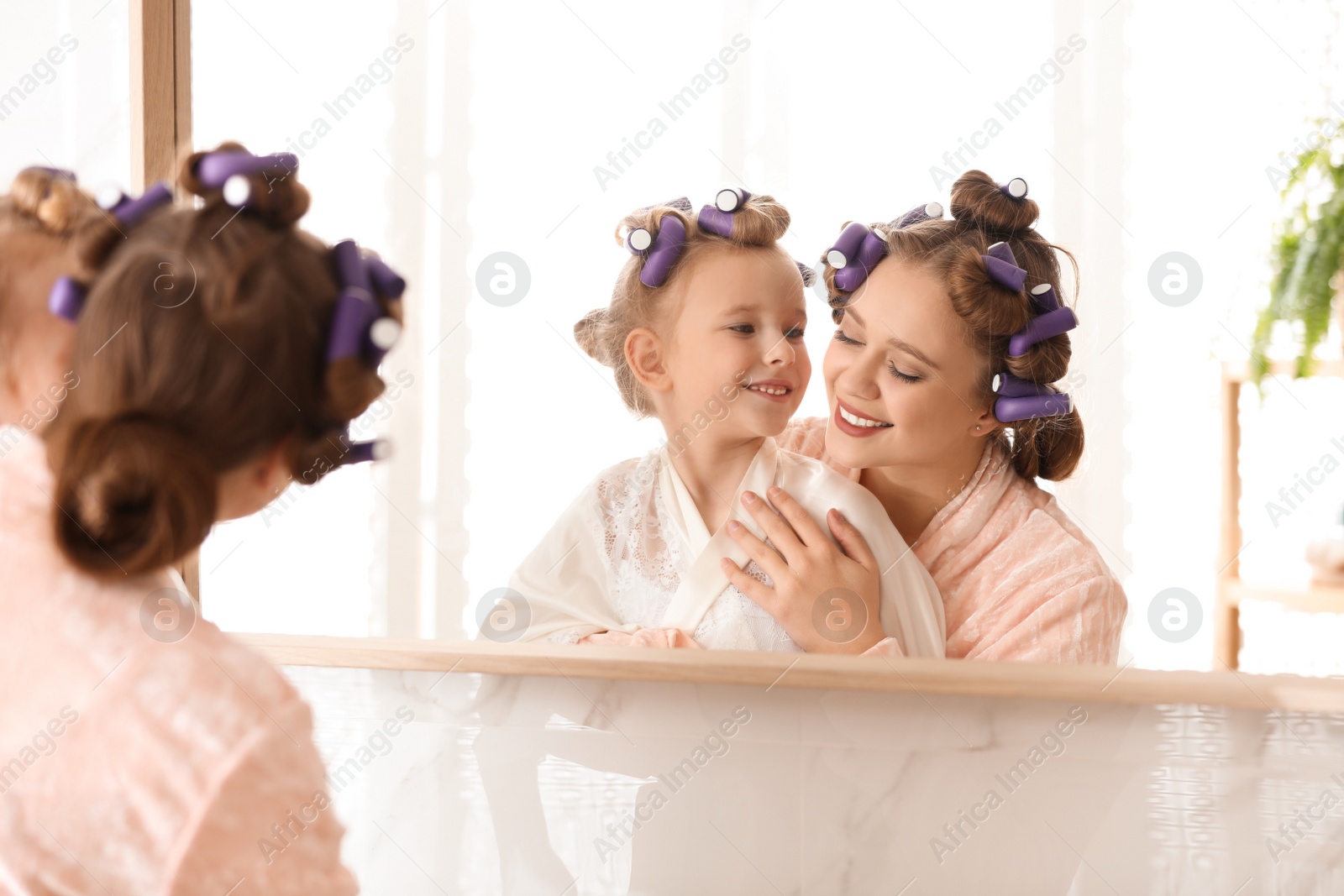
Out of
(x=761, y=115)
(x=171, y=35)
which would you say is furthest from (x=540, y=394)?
(x=171, y=35)

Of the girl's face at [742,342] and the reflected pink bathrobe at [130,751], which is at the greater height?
the girl's face at [742,342]

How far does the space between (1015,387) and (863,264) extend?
0.58 ft

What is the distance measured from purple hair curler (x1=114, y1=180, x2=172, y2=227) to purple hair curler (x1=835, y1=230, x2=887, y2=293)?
572mm

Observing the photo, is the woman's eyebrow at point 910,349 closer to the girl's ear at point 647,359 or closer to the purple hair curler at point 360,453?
the girl's ear at point 647,359

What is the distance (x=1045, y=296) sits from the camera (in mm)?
929

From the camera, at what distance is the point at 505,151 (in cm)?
106

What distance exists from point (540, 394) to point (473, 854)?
476 mm

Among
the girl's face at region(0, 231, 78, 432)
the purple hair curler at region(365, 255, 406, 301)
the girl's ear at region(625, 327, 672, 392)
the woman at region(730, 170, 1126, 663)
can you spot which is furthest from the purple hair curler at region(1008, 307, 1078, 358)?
the girl's face at region(0, 231, 78, 432)

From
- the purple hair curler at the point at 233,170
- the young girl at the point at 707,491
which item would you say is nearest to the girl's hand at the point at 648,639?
the young girl at the point at 707,491

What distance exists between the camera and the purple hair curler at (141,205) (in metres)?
0.77

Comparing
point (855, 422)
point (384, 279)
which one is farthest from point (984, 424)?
point (384, 279)

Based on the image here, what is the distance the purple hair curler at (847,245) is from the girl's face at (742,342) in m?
0.04

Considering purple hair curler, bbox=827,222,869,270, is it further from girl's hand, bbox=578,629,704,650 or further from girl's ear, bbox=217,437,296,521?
girl's ear, bbox=217,437,296,521

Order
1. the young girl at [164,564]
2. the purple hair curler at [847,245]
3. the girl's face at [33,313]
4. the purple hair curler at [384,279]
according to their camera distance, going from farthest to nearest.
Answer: the purple hair curler at [847,245], the girl's face at [33,313], the purple hair curler at [384,279], the young girl at [164,564]
